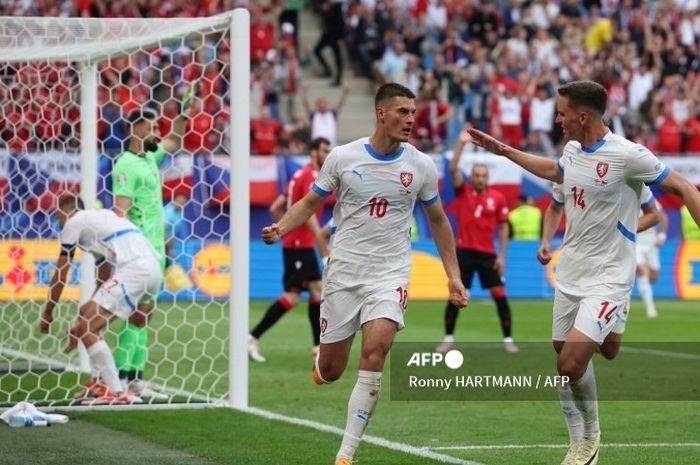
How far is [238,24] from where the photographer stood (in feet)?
37.5

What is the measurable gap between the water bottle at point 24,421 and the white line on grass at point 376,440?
173 cm

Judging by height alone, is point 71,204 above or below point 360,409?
above

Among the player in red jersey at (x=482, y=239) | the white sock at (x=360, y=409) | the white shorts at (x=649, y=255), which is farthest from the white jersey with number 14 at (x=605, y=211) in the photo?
the white shorts at (x=649, y=255)

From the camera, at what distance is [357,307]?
327 inches

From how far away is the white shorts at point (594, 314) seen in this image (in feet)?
26.3

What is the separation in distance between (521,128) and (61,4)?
10.1 m

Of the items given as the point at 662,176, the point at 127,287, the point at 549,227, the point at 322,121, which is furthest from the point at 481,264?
the point at 322,121

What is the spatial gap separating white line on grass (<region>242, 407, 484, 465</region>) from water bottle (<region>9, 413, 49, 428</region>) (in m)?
1.73

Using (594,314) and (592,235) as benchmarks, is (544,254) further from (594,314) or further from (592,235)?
(594,314)

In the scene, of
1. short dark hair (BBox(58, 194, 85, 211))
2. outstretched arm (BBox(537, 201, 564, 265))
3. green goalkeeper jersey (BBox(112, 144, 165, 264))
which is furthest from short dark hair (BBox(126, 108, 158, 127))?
outstretched arm (BBox(537, 201, 564, 265))

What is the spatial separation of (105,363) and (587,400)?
4.52 meters

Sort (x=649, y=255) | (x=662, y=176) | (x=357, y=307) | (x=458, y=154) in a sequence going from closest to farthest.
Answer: (x=662, y=176) < (x=357, y=307) < (x=458, y=154) < (x=649, y=255)

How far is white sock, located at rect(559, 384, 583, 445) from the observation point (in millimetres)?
8344

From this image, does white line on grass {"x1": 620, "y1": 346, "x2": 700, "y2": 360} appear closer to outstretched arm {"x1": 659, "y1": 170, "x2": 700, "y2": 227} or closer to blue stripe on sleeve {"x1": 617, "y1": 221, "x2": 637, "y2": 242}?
blue stripe on sleeve {"x1": 617, "y1": 221, "x2": 637, "y2": 242}
